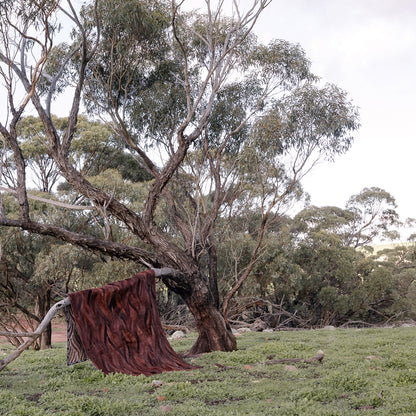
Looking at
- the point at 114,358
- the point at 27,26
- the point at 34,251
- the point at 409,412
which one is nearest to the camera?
the point at 409,412

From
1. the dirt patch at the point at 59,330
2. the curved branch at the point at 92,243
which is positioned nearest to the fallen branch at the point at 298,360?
the curved branch at the point at 92,243

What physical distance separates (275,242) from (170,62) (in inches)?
348

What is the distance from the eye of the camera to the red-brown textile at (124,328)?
7.07 m

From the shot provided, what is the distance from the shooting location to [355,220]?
27.2m

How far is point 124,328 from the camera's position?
7.61 meters

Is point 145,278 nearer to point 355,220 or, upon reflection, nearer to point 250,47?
point 250,47

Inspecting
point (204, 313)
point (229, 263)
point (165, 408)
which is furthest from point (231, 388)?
point (229, 263)

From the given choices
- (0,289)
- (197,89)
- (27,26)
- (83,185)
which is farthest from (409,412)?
(0,289)

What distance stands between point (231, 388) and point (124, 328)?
217 centimetres

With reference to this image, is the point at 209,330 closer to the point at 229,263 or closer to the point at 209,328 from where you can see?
the point at 209,328

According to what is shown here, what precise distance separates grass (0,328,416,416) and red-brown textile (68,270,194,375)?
1.17 ft

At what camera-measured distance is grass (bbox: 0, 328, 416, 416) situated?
16.7ft

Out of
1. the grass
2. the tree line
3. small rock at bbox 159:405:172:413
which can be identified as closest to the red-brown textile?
the grass

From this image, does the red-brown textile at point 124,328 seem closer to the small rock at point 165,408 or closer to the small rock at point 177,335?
the small rock at point 165,408
